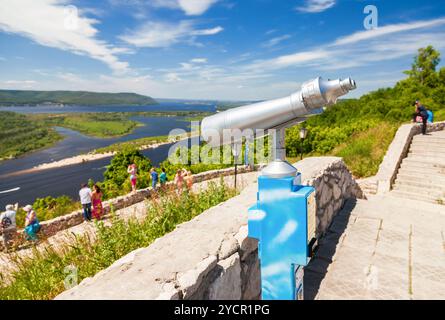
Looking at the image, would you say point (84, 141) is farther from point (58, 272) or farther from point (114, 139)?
point (58, 272)

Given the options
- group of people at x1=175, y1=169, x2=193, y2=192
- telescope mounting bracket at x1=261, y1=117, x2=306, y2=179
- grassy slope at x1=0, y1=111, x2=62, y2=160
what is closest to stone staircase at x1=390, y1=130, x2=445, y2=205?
group of people at x1=175, y1=169, x2=193, y2=192

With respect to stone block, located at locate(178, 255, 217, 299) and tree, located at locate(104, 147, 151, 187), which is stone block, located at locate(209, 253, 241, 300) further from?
tree, located at locate(104, 147, 151, 187)

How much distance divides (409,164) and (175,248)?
9.87 metres

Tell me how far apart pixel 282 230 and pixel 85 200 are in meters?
8.98

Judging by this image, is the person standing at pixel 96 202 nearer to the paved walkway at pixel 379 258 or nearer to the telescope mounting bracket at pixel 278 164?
the paved walkway at pixel 379 258

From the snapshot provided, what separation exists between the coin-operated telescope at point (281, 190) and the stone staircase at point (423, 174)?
7397 millimetres

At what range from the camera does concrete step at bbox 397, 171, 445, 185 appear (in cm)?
829

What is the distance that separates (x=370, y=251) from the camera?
12.6 feet

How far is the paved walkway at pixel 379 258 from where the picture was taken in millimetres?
3040

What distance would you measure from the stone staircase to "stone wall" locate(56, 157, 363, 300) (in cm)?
685

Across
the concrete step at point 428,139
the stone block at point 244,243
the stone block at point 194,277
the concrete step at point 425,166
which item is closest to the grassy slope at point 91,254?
the stone block at point 244,243
